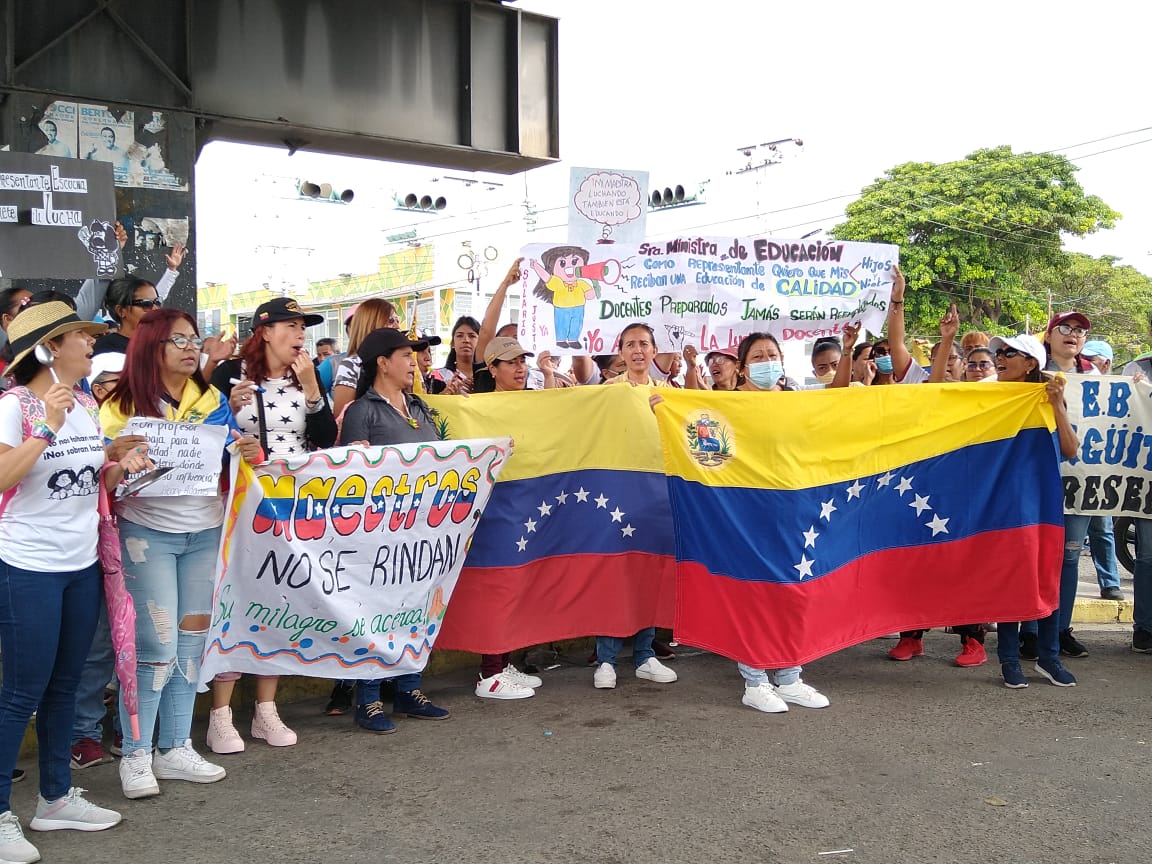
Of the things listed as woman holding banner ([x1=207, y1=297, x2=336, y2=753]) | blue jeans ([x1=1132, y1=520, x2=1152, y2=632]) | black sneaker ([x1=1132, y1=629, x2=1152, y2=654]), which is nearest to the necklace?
woman holding banner ([x1=207, y1=297, x2=336, y2=753])

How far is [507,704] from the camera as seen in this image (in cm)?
583

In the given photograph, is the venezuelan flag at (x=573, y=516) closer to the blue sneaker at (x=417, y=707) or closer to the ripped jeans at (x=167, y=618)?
the blue sneaker at (x=417, y=707)

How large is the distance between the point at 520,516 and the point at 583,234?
2166 millimetres

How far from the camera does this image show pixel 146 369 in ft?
14.7

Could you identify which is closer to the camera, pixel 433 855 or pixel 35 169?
pixel 433 855

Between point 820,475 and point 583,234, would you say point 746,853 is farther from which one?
point 583,234

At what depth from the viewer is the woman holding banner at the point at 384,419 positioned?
539 cm

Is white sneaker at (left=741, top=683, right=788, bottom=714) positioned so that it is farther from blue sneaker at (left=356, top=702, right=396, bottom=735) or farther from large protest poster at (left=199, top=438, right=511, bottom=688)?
blue sneaker at (left=356, top=702, right=396, bottom=735)

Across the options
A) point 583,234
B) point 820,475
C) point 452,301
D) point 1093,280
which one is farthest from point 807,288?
point 1093,280

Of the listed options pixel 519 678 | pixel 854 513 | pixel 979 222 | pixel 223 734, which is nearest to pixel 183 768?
pixel 223 734

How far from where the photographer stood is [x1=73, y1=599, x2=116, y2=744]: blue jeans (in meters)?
4.84

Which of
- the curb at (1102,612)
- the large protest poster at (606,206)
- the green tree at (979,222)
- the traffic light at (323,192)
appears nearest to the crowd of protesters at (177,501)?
the large protest poster at (606,206)

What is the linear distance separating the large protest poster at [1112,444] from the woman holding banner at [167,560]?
5.07 meters

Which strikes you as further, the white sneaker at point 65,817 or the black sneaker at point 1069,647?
the black sneaker at point 1069,647
